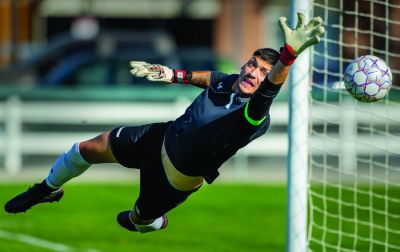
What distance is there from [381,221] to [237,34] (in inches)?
865

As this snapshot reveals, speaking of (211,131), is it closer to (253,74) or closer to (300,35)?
(253,74)

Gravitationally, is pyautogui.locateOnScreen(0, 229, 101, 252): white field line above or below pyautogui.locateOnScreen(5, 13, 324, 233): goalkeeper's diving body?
below

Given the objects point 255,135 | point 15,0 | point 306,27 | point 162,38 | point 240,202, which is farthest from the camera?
point 15,0

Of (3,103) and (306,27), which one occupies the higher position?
(306,27)

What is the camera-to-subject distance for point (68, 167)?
28.0 ft

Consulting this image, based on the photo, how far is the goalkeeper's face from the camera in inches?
303

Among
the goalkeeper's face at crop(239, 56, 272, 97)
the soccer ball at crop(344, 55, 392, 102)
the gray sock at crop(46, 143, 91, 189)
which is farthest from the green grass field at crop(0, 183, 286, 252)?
the soccer ball at crop(344, 55, 392, 102)

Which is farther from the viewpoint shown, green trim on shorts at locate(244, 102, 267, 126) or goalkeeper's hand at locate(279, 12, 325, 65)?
green trim on shorts at locate(244, 102, 267, 126)

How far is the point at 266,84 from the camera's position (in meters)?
7.07

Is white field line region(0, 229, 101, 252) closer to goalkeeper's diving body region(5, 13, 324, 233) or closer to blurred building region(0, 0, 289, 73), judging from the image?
goalkeeper's diving body region(5, 13, 324, 233)

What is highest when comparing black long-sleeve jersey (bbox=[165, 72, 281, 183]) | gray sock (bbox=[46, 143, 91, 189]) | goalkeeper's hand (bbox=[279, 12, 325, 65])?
goalkeeper's hand (bbox=[279, 12, 325, 65])

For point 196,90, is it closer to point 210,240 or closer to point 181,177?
point 210,240

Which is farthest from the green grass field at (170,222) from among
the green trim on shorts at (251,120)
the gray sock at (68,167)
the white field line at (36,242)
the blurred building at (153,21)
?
the blurred building at (153,21)

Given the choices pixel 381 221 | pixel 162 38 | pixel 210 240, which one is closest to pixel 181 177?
pixel 210 240
